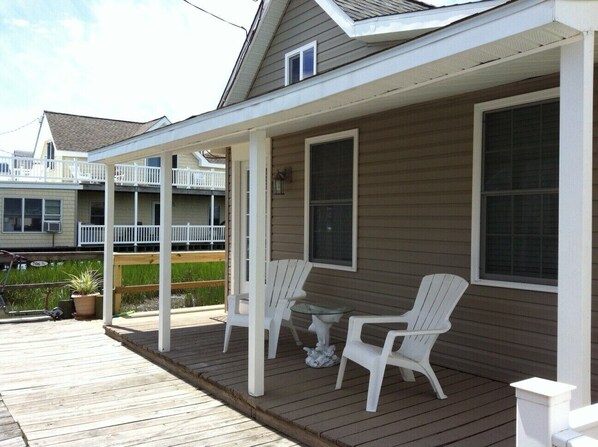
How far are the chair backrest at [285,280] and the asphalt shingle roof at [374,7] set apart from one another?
101 inches

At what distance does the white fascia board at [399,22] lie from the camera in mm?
4719

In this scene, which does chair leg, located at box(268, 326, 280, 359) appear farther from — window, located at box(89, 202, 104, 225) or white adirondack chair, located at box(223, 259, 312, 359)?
window, located at box(89, 202, 104, 225)

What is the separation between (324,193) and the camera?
18.8 feet

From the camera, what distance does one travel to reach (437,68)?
2.52 metres

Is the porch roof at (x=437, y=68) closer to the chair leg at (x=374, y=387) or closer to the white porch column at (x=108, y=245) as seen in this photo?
the chair leg at (x=374, y=387)

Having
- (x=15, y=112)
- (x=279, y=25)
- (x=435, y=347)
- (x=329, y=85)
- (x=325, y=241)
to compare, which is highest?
(x=15, y=112)

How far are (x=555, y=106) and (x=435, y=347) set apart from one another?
2.06m

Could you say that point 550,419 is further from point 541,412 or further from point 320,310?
point 320,310

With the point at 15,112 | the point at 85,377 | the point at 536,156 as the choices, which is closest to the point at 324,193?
the point at 536,156

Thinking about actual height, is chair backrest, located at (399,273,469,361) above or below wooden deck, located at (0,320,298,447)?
above

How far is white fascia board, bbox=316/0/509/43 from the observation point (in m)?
4.72

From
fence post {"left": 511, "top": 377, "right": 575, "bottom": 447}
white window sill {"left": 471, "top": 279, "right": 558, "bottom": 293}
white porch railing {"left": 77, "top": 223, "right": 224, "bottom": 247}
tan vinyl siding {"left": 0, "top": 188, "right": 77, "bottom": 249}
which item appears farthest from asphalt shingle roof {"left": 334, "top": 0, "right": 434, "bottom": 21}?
tan vinyl siding {"left": 0, "top": 188, "right": 77, "bottom": 249}

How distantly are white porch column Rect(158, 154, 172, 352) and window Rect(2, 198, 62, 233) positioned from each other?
1623 cm

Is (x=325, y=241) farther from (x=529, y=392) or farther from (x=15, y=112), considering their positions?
(x=15, y=112)
